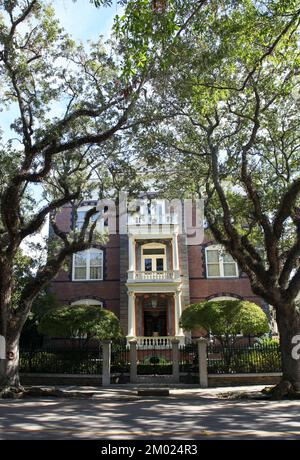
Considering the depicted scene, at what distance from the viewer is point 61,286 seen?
28.7 meters

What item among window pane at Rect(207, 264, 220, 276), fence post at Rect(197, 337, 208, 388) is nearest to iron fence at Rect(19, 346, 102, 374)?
fence post at Rect(197, 337, 208, 388)

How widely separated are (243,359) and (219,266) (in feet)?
38.1

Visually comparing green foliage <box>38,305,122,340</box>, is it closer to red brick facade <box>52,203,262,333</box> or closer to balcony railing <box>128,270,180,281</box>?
balcony railing <box>128,270,180,281</box>

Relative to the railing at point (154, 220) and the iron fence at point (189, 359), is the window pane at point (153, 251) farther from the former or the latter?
the iron fence at point (189, 359)

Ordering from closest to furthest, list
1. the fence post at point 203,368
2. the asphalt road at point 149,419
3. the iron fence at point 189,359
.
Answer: the asphalt road at point 149,419 → the fence post at point 203,368 → the iron fence at point 189,359

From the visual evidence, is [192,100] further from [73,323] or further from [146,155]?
[73,323]

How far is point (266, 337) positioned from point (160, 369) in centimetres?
876

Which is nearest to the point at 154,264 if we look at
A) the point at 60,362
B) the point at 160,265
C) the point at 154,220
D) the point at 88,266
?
the point at 160,265

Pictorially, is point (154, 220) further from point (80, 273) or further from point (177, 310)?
point (80, 273)

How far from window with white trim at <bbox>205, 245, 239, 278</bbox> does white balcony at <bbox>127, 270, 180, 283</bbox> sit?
120 inches

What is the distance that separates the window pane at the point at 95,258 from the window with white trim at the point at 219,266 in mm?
7296

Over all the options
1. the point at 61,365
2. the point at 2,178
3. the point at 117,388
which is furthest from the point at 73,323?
the point at 2,178

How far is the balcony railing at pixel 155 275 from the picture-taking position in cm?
2659

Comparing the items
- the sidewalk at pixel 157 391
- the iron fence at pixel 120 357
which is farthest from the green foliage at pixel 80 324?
the sidewalk at pixel 157 391
